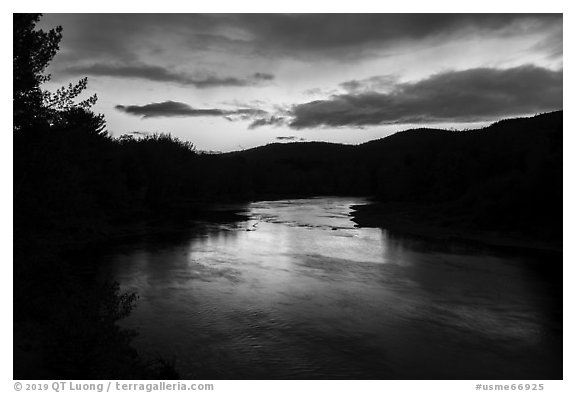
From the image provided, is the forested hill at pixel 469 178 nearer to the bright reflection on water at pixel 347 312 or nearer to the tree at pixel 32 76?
the bright reflection on water at pixel 347 312

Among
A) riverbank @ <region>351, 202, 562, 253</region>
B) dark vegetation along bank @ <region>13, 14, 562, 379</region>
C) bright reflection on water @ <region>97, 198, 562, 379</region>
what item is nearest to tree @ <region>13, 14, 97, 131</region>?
dark vegetation along bank @ <region>13, 14, 562, 379</region>

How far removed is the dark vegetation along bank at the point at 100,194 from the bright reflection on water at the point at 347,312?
253 cm

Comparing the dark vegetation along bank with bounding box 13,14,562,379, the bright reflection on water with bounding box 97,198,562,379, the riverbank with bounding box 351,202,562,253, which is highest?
the dark vegetation along bank with bounding box 13,14,562,379

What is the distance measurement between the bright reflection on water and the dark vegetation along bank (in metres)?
2.53

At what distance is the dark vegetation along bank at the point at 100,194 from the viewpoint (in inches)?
416

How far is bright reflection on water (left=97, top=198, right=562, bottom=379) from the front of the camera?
14.3 meters

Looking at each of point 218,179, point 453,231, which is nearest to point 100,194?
point 453,231

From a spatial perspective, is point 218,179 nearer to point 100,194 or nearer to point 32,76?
point 100,194

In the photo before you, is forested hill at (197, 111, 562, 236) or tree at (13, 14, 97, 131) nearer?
tree at (13, 14, 97, 131)

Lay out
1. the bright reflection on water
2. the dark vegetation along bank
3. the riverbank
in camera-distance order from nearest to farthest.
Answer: the dark vegetation along bank, the bright reflection on water, the riverbank

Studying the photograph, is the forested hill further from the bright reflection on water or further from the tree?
the tree

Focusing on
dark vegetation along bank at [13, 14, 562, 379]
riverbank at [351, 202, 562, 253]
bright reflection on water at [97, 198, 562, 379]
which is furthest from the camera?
riverbank at [351, 202, 562, 253]

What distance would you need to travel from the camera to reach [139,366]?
1224cm
